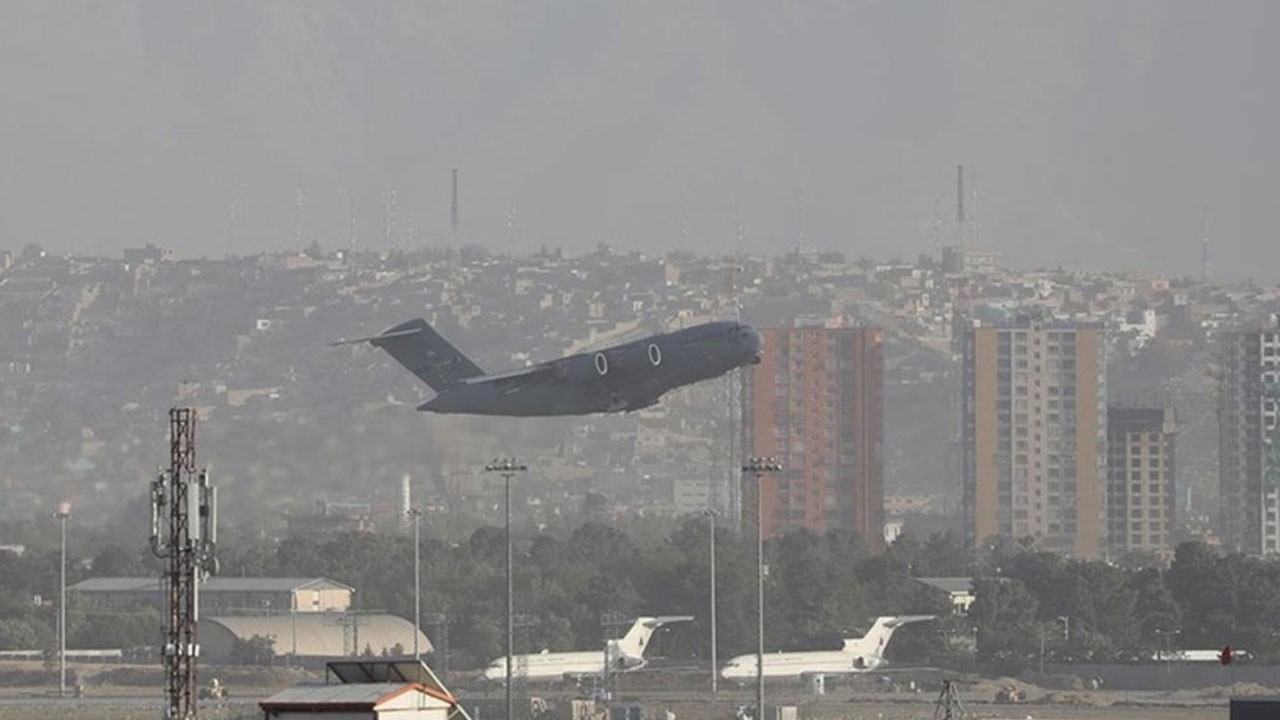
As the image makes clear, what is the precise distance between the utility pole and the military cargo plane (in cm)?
5968

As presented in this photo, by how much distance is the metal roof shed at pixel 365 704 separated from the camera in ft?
227

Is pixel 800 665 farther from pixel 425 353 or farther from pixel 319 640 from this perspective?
pixel 425 353

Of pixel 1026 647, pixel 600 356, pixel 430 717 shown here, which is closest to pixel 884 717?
pixel 600 356

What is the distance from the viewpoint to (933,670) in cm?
19550

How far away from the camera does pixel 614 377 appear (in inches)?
6171

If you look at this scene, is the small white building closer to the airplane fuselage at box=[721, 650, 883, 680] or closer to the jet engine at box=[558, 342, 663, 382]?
the jet engine at box=[558, 342, 663, 382]

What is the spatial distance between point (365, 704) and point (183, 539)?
25187 mm

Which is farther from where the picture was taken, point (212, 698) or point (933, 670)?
point (933, 670)

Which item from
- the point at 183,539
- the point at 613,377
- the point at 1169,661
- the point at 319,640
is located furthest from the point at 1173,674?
the point at 183,539

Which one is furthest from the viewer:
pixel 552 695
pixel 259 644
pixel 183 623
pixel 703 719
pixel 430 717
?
pixel 259 644

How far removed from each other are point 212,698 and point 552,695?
52.8ft

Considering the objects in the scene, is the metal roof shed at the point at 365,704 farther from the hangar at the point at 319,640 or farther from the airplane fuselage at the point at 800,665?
the hangar at the point at 319,640

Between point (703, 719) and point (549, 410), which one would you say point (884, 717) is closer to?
point (703, 719)

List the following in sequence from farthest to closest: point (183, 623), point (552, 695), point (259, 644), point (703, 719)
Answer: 1. point (259, 644)
2. point (552, 695)
3. point (703, 719)
4. point (183, 623)
